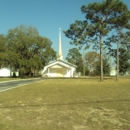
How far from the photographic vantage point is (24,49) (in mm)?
44750

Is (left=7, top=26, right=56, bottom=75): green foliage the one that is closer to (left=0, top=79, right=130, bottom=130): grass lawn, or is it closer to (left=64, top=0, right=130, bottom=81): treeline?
(left=64, top=0, right=130, bottom=81): treeline

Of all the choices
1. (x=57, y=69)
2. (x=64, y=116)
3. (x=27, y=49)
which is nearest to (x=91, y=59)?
(x=57, y=69)

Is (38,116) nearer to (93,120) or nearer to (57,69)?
(93,120)

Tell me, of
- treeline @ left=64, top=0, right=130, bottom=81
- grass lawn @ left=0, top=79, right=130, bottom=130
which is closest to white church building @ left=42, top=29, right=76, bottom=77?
treeline @ left=64, top=0, right=130, bottom=81

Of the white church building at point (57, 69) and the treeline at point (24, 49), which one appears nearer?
the treeline at point (24, 49)

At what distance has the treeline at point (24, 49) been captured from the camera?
138 ft

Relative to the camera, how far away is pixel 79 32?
99.1 feet

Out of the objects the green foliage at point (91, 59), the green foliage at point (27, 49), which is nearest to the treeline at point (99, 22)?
the green foliage at point (27, 49)

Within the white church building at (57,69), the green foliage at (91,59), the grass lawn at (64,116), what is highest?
the green foliage at (91,59)

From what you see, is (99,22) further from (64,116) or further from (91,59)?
(91,59)

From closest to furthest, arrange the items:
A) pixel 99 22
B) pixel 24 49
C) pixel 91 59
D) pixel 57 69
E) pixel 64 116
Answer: pixel 64 116, pixel 99 22, pixel 24 49, pixel 57 69, pixel 91 59

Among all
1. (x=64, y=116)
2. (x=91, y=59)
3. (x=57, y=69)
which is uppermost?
(x=91, y=59)

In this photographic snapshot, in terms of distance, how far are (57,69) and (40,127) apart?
45.9 meters

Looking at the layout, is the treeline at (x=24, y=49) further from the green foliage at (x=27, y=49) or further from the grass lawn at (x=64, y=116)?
the grass lawn at (x=64, y=116)
